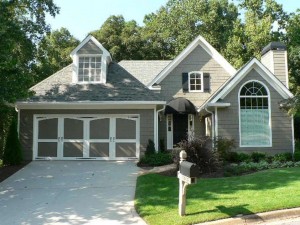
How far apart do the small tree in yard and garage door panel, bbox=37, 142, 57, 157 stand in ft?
4.07

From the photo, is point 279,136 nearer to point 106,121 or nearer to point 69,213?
point 106,121

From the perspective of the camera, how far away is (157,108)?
1806 centimetres

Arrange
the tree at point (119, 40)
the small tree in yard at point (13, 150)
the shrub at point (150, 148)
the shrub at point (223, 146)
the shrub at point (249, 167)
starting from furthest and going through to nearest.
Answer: the tree at point (119, 40)
the shrub at point (150, 148)
the small tree in yard at point (13, 150)
the shrub at point (223, 146)
the shrub at point (249, 167)

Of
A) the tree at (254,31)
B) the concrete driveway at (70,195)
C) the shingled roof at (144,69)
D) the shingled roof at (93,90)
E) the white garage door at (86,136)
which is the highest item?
the tree at (254,31)

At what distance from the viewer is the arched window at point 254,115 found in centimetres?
1716

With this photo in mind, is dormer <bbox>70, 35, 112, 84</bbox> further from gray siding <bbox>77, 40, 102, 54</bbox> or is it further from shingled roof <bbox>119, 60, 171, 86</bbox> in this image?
shingled roof <bbox>119, 60, 171, 86</bbox>

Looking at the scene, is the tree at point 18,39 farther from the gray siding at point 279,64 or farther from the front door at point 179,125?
the gray siding at point 279,64

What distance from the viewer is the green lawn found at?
7.80 meters

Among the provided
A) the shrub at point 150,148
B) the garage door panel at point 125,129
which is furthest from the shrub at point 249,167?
the garage door panel at point 125,129

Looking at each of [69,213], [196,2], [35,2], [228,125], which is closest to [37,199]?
[69,213]

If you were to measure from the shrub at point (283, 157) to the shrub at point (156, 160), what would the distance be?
5.26 metres

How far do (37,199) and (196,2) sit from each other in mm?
35851

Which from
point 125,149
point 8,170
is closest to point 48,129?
point 8,170

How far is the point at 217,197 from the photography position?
9164mm
